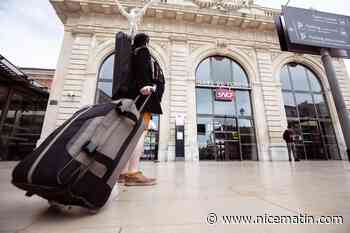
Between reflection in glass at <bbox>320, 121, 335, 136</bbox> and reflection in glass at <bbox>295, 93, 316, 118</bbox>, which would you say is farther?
reflection in glass at <bbox>295, 93, 316, 118</bbox>

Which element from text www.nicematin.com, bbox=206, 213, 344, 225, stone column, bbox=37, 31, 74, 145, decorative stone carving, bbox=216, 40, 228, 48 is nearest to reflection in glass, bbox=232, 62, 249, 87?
decorative stone carving, bbox=216, 40, 228, 48

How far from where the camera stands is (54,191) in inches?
27.8

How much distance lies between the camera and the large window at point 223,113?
7.40 m

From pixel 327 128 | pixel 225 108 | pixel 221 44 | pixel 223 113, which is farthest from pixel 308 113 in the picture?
pixel 221 44

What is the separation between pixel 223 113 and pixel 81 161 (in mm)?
7629

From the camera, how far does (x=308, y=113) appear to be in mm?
8391

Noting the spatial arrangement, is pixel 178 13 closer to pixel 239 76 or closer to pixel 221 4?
pixel 221 4

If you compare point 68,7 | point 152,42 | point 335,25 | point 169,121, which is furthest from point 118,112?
point 68,7

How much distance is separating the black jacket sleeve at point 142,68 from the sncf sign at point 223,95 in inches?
267

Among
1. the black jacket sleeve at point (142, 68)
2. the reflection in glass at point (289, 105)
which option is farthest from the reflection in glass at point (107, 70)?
the reflection in glass at point (289, 105)

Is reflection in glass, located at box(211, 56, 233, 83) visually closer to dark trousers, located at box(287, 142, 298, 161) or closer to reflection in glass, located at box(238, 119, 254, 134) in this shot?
reflection in glass, located at box(238, 119, 254, 134)

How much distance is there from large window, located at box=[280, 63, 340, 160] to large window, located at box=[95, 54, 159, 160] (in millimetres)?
6502

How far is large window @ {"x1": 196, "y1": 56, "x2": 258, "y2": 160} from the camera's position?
7.40 m

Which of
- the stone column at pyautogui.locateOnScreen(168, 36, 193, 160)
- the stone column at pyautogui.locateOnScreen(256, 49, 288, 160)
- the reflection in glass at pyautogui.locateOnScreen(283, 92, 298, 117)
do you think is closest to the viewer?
the stone column at pyautogui.locateOnScreen(168, 36, 193, 160)
